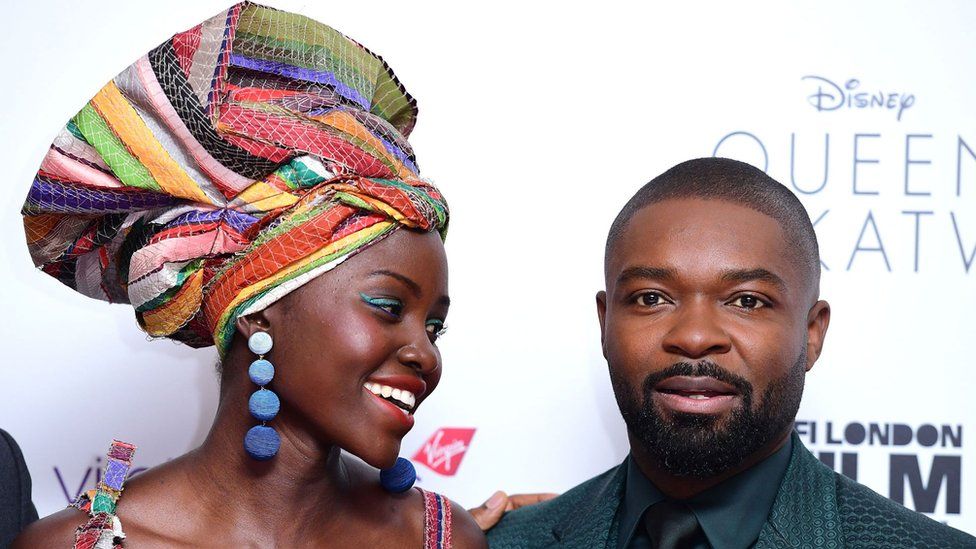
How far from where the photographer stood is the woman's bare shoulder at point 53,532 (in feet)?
5.46

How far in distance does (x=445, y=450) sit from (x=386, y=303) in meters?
0.97

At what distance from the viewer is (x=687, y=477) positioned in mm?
1772

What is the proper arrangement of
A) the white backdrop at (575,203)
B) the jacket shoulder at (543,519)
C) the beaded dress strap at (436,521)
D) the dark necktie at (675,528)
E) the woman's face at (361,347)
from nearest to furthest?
the woman's face at (361,347), the dark necktie at (675,528), the beaded dress strap at (436,521), the jacket shoulder at (543,519), the white backdrop at (575,203)

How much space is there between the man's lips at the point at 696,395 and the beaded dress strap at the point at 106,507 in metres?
0.88

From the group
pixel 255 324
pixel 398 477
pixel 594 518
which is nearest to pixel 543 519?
pixel 594 518

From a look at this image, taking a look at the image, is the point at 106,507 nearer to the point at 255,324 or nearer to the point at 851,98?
the point at 255,324

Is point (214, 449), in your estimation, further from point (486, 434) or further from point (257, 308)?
point (486, 434)

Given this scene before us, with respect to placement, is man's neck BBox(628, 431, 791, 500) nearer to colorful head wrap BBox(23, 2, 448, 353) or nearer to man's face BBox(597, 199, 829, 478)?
man's face BBox(597, 199, 829, 478)

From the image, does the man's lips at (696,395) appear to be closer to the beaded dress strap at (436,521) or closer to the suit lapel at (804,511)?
the suit lapel at (804,511)

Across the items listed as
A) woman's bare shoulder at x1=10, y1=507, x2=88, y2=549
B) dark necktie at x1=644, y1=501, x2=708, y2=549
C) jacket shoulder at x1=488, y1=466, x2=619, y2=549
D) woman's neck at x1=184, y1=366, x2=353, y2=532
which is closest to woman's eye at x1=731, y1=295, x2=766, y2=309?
dark necktie at x1=644, y1=501, x2=708, y2=549

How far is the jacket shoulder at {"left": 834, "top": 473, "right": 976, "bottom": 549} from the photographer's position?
5.43 ft

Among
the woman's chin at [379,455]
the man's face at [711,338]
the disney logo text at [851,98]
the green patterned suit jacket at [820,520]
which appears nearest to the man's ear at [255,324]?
the woman's chin at [379,455]

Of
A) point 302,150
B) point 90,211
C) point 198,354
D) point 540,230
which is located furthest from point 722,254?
point 198,354

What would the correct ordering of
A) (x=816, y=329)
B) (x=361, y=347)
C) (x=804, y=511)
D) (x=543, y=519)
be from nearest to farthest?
(x=361, y=347) < (x=804, y=511) < (x=816, y=329) < (x=543, y=519)
